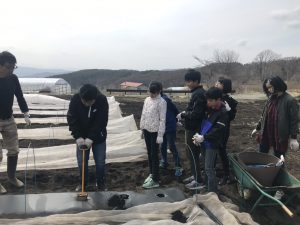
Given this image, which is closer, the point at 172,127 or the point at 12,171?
the point at 12,171

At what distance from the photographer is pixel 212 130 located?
13.7 feet

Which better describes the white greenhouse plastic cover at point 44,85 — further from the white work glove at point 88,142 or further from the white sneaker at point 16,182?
the white work glove at point 88,142

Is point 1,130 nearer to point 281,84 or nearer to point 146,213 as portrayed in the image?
point 146,213

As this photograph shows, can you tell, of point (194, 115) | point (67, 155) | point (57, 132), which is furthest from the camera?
point (57, 132)

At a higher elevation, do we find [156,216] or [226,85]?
[226,85]

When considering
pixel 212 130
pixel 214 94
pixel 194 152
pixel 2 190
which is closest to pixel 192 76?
pixel 214 94

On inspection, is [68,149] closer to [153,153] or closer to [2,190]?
[2,190]

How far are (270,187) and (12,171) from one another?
3.06 m

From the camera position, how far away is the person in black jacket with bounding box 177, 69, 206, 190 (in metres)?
4.37

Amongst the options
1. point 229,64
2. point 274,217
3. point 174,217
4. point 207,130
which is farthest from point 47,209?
point 229,64

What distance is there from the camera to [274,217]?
13.4 ft

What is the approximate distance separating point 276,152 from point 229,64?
3938cm

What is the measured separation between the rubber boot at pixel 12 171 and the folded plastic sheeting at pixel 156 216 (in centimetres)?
121

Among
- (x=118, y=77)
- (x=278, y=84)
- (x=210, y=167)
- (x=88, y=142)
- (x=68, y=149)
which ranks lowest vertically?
(x=68, y=149)
